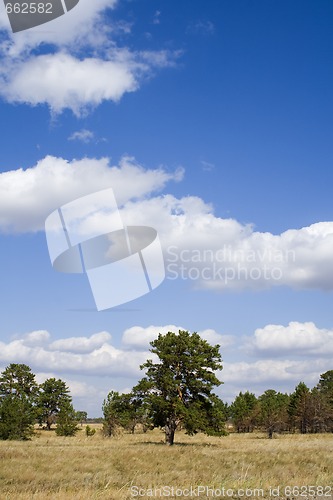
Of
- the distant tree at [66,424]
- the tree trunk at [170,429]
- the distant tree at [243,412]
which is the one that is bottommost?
the distant tree at [243,412]

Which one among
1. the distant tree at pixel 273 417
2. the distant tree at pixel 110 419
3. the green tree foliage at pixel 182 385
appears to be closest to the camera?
the green tree foliage at pixel 182 385

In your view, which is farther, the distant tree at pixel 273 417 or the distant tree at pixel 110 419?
the distant tree at pixel 273 417

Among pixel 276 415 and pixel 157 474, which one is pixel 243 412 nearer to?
pixel 276 415

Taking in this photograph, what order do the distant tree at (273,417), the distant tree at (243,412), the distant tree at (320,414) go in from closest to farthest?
the distant tree at (273,417) → the distant tree at (320,414) → the distant tree at (243,412)

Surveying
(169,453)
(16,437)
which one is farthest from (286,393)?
(169,453)

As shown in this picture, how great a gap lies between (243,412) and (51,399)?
38920 millimetres

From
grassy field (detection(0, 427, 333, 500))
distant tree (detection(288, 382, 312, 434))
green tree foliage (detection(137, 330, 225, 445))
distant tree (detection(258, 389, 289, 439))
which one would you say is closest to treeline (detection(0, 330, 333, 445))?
green tree foliage (detection(137, 330, 225, 445))

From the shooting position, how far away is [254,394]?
107875 millimetres

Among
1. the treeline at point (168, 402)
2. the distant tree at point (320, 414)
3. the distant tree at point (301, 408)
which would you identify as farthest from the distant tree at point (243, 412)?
the treeline at point (168, 402)

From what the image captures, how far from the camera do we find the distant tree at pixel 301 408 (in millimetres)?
85000

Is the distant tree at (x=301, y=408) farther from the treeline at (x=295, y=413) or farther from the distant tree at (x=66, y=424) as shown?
the distant tree at (x=66, y=424)

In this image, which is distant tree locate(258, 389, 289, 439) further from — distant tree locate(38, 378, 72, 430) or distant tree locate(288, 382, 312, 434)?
distant tree locate(38, 378, 72, 430)

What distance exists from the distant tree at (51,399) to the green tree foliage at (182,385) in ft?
147

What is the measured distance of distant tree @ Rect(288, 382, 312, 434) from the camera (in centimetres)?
8500
